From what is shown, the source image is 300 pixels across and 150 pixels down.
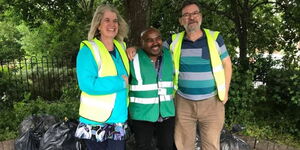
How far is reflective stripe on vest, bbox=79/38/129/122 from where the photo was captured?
246 cm

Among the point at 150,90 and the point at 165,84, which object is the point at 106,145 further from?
the point at 165,84

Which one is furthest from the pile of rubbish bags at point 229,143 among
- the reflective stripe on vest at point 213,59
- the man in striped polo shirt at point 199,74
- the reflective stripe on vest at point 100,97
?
the reflective stripe on vest at point 100,97

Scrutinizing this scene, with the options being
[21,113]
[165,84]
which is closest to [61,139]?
[165,84]

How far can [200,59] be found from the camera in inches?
114

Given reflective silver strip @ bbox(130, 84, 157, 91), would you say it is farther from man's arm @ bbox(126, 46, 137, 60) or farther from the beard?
the beard

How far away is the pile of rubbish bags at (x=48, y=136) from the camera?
338 cm

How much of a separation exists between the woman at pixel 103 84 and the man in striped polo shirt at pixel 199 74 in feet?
2.11

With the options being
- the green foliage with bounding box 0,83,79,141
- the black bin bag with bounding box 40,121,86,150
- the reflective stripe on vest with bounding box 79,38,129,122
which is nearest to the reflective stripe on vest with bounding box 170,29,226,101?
the reflective stripe on vest with bounding box 79,38,129,122

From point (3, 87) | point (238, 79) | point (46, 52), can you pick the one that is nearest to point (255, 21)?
point (238, 79)

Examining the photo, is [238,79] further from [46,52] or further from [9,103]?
[46,52]

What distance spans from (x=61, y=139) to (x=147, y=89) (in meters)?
1.34

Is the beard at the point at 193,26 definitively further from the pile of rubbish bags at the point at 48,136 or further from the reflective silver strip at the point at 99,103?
the pile of rubbish bags at the point at 48,136

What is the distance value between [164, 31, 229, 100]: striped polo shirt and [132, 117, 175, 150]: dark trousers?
1.28 feet

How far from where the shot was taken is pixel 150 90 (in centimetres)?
281
